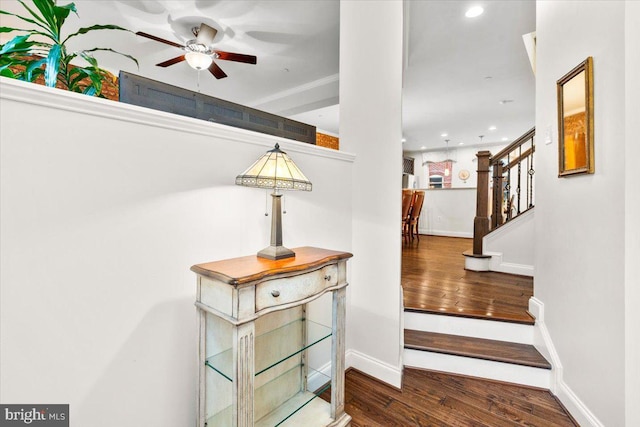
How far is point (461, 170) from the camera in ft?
32.8

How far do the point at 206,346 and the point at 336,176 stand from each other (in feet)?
4.00

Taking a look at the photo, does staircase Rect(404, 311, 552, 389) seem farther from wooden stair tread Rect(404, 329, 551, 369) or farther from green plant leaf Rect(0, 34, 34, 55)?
green plant leaf Rect(0, 34, 34, 55)

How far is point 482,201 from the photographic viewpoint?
359cm

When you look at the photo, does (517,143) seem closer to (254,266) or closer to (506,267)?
(506,267)

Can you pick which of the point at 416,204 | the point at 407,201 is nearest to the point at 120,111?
the point at 407,201

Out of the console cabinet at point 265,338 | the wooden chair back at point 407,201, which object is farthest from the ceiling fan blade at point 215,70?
the wooden chair back at point 407,201

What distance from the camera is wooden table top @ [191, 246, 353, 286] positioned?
3.30 feet

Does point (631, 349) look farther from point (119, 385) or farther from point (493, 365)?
point (119, 385)

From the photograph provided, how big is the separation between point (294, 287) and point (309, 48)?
12.4 feet

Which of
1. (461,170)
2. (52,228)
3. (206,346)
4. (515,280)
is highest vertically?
(461,170)

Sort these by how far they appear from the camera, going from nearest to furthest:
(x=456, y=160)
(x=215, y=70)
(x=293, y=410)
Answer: (x=293, y=410), (x=215, y=70), (x=456, y=160)

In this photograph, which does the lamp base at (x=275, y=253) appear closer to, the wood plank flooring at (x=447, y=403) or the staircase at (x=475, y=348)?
the wood plank flooring at (x=447, y=403)

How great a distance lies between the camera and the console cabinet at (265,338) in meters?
1.02

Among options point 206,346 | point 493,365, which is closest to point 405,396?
point 493,365
